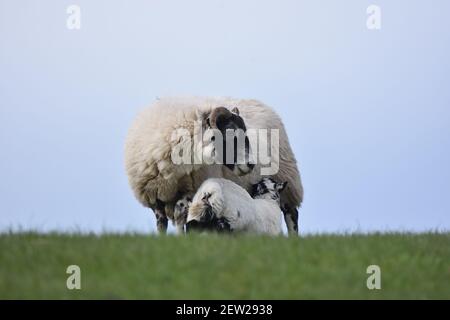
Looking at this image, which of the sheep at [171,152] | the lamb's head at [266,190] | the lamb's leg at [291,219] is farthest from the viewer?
the lamb's leg at [291,219]

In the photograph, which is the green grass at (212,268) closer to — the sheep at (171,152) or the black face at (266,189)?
the sheep at (171,152)

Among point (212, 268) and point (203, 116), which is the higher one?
point (203, 116)

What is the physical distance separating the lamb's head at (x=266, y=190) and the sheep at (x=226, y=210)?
89 cm

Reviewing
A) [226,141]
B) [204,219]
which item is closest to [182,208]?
[226,141]

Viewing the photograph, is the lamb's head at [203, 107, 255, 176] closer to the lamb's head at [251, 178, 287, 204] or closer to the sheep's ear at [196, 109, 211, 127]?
the sheep's ear at [196, 109, 211, 127]

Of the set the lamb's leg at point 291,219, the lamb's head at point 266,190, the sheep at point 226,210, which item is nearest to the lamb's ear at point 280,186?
the lamb's head at point 266,190

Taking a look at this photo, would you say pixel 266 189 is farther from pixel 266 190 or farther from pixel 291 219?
pixel 291 219

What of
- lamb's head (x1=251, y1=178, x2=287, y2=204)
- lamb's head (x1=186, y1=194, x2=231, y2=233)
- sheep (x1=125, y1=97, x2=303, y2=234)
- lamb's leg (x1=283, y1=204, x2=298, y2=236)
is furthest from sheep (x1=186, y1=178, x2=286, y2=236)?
lamb's leg (x1=283, y1=204, x2=298, y2=236)

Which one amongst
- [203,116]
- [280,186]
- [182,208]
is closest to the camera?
[203,116]

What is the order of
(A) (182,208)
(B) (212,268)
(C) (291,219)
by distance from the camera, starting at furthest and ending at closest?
1. (C) (291,219)
2. (A) (182,208)
3. (B) (212,268)

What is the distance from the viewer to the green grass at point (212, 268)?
10.3 metres

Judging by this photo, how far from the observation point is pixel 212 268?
10.8 metres

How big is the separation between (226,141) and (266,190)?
1.34 meters
